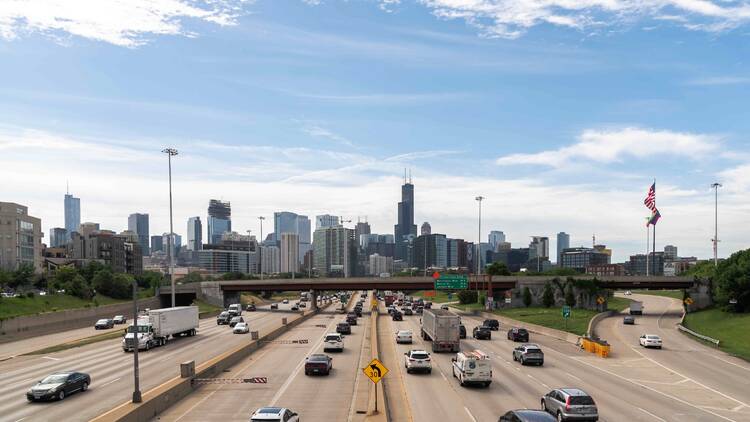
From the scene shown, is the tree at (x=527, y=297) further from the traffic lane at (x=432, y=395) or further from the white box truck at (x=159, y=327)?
the traffic lane at (x=432, y=395)

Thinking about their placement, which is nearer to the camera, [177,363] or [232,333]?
[177,363]

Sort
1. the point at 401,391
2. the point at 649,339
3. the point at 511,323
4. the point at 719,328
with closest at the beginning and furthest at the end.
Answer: the point at 401,391, the point at 649,339, the point at 719,328, the point at 511,323

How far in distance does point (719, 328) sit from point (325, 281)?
6690 cm

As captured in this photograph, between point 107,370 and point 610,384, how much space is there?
105 ft

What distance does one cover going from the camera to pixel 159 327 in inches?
2259

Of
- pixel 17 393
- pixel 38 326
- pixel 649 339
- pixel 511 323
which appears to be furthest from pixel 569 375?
pixel 38 326

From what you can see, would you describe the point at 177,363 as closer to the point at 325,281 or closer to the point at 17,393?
the point at 17,393

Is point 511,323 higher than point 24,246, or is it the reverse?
point 24,246

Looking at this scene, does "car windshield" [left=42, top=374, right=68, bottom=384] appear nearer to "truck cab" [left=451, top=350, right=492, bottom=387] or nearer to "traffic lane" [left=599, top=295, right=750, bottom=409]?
"truck cab" [left=451, top=350, right=492, bottom=387]

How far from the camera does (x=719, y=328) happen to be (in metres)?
70.7

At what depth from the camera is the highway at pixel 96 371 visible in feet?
92.5

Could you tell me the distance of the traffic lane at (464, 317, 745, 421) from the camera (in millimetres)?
27438

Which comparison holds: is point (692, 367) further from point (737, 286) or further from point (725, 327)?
point (737, 286)

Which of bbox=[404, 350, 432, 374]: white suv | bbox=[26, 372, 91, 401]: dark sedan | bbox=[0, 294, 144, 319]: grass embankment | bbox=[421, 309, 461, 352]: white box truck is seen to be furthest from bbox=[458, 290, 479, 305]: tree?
bbox=[26, 372, 91, 401]: dark sedan
